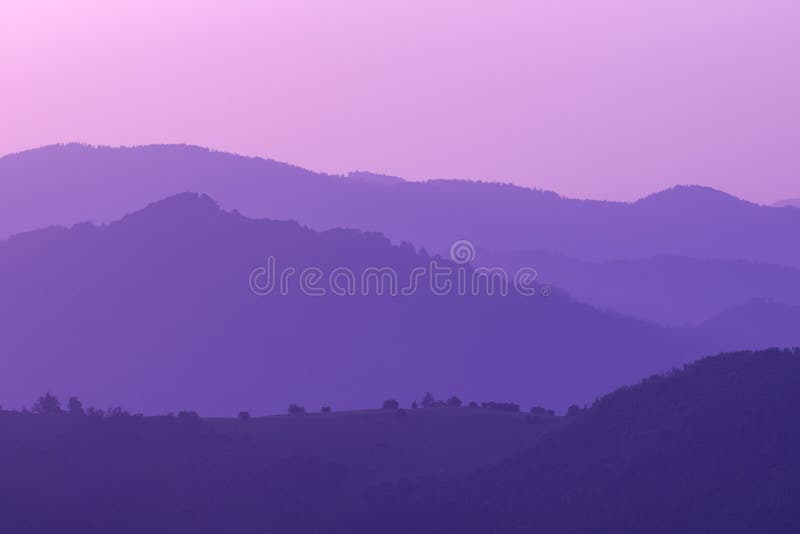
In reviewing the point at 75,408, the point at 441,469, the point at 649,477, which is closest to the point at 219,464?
the point at 441,469

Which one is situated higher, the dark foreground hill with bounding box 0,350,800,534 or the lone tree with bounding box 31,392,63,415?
the lone tree with bounding box 31,392,63,415

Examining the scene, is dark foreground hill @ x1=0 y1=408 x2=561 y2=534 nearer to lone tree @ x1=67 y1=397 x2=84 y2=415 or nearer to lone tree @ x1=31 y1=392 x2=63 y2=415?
lone tree @ x1=67 y1=397 x2=84 y2=415

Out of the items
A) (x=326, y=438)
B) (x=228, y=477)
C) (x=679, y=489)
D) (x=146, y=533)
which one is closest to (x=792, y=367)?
(x=679, y=489)

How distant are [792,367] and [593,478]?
608 inches

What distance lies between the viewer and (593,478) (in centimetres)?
6122

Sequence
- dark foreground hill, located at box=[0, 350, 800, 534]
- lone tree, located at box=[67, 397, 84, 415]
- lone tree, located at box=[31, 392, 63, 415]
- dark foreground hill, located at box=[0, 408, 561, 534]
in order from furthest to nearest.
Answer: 1. lone tree, located at box=[31, 392, 63, 415]
2. lone tree, located at box=[67, 397, 84, 415]
3. dark foreground hill, located at box=[0, 408, 561, 534]
4. dark foreground hill, located at box=[0, 350, 800, 534]

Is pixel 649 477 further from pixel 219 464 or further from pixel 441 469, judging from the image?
pixel 219 464

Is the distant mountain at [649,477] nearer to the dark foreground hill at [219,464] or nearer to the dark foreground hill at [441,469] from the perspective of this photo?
the dark foreground hill at [441,469]

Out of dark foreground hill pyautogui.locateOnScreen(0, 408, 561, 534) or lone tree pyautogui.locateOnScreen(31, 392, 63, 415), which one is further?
lone tree pyautogui.locateOnScreen(31, 392, 63, 415)

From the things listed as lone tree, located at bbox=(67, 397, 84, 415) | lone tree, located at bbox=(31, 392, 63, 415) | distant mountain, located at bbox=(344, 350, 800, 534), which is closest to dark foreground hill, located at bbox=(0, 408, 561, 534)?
lone tree, located at bbox=(67, 397, 84, 415)

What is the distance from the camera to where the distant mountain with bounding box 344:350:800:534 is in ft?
186

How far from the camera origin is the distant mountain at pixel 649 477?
56625 mm

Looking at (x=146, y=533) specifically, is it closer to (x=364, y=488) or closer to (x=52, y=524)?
(x=52, y=524)

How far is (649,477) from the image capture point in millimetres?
60312
